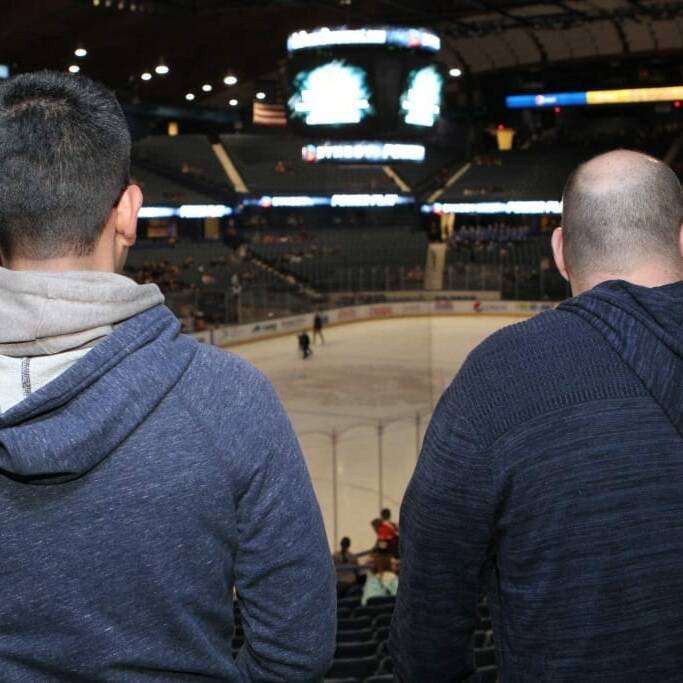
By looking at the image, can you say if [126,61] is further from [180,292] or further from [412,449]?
[412,449]

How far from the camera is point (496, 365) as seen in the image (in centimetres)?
171

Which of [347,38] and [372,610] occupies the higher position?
[347,38]

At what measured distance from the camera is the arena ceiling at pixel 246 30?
29.9m

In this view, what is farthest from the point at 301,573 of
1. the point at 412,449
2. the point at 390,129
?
the point at 390,129

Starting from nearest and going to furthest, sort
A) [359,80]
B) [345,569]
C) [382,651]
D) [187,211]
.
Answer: [382,651], [345,569], [359,80], [187,211]

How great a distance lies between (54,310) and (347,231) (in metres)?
47.2

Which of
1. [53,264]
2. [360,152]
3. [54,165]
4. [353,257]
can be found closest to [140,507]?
[53,264]

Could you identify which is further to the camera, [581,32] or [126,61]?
[581,32]

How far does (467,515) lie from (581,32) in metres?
45.1

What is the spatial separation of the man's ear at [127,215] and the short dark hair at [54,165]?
5 centimetres

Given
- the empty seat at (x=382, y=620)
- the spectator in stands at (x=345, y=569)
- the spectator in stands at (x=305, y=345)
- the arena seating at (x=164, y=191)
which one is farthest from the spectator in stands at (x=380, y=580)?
the arena seating at (x=164, y=191)

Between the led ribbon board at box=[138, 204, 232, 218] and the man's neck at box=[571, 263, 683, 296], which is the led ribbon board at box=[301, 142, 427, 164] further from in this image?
the man's neck at box=[571, 263, 683, 296]

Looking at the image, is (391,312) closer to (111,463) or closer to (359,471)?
(359,471)

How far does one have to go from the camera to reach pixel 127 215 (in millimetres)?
1688
